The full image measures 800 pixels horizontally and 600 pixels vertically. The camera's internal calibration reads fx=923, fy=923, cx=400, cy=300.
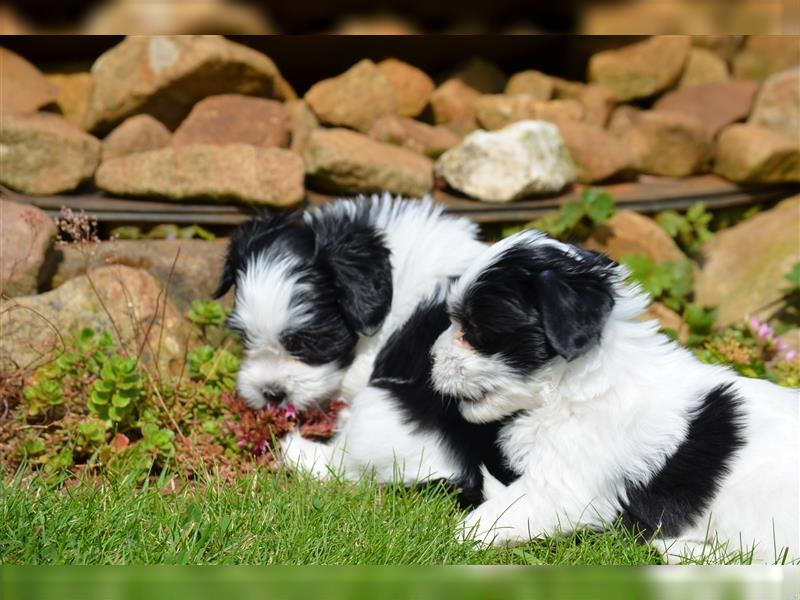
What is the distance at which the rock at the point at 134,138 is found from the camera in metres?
6.03

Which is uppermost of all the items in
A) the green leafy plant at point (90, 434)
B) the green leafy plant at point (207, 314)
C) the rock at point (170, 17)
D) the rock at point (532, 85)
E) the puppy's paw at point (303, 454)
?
the rock at point (170, 17)

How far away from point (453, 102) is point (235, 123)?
1677 millimetres

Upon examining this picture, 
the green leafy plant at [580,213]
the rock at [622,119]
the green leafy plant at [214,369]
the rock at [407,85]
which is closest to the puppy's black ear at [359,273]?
the green leafy plant at [214,369]

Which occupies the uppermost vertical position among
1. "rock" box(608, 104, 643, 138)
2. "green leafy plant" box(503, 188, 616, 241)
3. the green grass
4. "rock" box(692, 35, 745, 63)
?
"rock" box(692, 35, 745, 63)

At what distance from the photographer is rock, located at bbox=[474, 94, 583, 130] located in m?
6.59

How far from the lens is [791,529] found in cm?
322

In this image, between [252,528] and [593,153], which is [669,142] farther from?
A: [252,528]

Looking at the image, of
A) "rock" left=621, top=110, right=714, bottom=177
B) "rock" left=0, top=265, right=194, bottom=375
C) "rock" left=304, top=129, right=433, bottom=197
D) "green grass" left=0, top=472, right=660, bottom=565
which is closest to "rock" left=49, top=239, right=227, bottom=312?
"rock" left=0, top=265, right=194, bottom=375

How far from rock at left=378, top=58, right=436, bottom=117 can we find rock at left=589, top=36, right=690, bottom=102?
1.31 m

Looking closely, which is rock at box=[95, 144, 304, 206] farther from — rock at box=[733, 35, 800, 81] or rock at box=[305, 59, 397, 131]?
rock at box=[733, 35, 800, 81]

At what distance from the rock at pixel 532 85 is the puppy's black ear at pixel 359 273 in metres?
2.92

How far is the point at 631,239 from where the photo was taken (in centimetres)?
614

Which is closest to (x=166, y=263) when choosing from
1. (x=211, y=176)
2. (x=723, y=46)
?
(x=211, y=176)

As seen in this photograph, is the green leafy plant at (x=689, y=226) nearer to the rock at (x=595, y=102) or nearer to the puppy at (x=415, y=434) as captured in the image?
the rock at (x=595, y=102)
